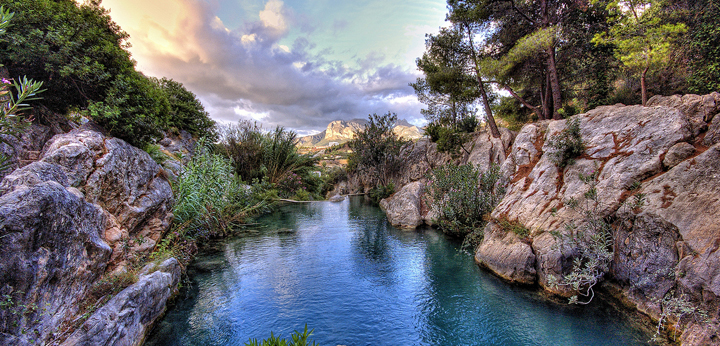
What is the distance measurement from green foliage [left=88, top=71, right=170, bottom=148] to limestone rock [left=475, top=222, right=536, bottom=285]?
32.6 feet

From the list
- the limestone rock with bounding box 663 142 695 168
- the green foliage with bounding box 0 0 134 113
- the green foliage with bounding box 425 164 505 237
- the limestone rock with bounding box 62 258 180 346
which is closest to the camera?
the limestone rock with bounding box 62 258 180 346

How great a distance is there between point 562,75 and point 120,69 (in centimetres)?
2001

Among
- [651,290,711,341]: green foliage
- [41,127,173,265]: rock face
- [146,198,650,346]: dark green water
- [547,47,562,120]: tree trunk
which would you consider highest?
[547,47,562,120]: tree trunk

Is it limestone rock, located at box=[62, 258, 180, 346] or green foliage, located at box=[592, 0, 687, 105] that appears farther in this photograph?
green foliage, located at box=[592, 0, 687, 105]

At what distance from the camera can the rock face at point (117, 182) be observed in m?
4.73

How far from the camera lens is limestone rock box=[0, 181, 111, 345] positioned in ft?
8.95

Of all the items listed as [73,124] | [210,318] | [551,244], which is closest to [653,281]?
[551,244]

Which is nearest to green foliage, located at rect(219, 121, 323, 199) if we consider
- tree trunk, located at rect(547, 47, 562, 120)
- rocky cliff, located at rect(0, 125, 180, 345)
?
rocky cliff, located at rect(0, 125, 180, 345)

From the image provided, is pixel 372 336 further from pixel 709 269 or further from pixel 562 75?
pixel 562 75

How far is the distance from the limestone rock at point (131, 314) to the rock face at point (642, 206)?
7568mm

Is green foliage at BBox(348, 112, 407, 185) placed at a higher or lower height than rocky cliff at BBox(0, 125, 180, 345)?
higher

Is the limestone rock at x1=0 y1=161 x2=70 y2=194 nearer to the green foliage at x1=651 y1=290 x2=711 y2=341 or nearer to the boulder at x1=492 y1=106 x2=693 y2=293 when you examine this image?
the green foliage at x1=651 y1=290 x2=711 y2=341

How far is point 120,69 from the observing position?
6395 millimetres

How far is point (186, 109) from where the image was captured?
20.3 m
